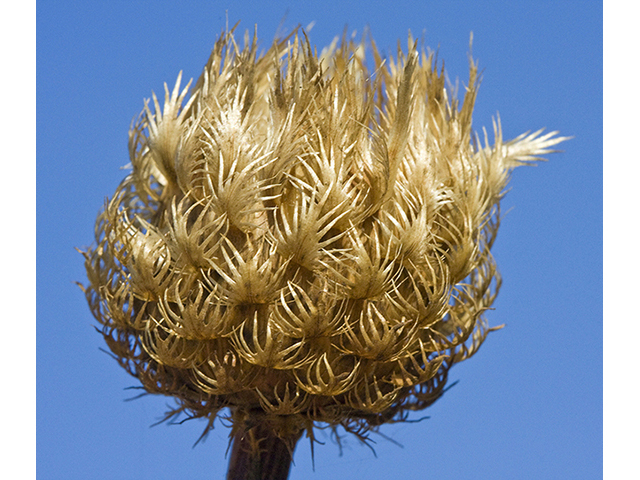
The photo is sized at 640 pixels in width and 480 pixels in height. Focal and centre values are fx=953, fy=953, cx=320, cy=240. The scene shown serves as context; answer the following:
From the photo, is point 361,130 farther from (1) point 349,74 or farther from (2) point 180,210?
(2) point 180,210

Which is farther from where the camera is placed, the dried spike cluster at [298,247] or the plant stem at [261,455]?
the plant stem at [261,455]

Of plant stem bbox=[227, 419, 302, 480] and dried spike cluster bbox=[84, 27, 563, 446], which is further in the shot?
plant stem bbox=[227, 419, 302, 480]

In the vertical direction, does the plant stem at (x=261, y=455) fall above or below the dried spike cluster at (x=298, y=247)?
below

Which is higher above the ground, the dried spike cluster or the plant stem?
the dried spike cluster

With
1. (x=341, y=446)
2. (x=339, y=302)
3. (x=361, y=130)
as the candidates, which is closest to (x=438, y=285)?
(x=339, y=302)
